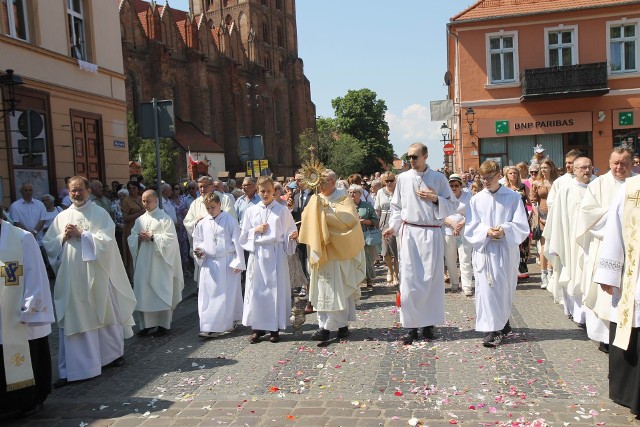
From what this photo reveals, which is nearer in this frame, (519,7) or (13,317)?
(13,317)

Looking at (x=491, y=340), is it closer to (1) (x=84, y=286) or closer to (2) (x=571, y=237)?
(2) (x=571, y=237)

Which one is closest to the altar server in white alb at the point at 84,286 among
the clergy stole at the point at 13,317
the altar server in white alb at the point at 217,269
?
the clergy stole at the point at 13,317

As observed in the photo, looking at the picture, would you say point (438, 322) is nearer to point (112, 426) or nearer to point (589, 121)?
point (112, 426)

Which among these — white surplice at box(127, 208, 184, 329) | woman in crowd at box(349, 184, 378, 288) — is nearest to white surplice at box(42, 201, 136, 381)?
white surplice at box(127, 208, 184, 329)

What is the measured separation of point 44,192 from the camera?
1462 cm

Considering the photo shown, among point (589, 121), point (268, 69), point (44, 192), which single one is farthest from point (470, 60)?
point (268, 69)

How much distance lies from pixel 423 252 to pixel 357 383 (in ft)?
6.99

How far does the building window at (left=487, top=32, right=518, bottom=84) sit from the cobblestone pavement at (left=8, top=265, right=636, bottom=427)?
20587 millimetres

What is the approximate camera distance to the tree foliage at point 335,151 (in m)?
67.2

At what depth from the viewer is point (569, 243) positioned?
795 centimetres

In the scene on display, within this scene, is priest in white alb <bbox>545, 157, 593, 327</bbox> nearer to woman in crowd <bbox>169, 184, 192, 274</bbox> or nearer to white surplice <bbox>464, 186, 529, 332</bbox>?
white surplice <bbox>464, 186, 529, 332</bbox>

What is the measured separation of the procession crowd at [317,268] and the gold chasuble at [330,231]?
0.01 meters

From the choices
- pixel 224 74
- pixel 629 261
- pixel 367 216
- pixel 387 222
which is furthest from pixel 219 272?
pixel 224 74

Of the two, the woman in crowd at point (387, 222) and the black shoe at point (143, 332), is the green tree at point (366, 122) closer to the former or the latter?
the woman in crowd at point (387, 222)
